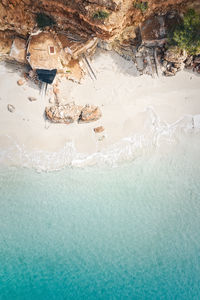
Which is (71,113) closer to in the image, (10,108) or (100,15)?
(10,108)

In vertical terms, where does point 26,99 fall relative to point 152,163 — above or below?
above

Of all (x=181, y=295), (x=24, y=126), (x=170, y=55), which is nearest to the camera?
(x=170, y=55)

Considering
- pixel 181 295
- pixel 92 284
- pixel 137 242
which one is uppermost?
pixel 137 242

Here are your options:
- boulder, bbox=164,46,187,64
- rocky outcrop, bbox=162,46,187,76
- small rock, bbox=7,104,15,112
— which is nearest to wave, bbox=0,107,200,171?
small rock, bbox=7,104,15,112

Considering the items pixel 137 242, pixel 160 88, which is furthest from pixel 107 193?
pixel 160 88

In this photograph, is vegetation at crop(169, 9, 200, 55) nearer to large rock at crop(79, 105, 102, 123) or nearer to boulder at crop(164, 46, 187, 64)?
boulder at crop(164, 46, 187, 64)

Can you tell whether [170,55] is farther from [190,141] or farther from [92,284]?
[92,284]
